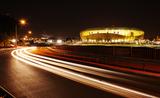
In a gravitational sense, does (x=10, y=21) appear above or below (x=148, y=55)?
above

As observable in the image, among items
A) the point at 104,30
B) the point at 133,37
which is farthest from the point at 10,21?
the point at 133,37

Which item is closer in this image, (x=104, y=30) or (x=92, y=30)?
(x=104, y=30)

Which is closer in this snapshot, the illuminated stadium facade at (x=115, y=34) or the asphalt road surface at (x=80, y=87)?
the asphalt road surface at (x=80, y=87)

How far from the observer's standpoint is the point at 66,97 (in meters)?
8.45

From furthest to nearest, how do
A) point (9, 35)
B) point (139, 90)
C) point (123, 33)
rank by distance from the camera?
point (123, 33)
point (9, 35)
point (139, 90)

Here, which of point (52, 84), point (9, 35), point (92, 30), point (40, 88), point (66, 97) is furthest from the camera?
point (92, 30)

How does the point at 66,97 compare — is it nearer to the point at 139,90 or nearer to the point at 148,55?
the point at 139,90

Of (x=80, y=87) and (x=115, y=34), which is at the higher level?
(x=115, y=34)

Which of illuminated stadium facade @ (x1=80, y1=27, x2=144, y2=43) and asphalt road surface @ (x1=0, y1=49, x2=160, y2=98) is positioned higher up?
illuminated stadium facade @ (x1=80, y1=27, x2=144, y2=43)

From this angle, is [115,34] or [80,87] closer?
[80,87]

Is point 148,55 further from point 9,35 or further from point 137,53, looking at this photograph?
point 9,35

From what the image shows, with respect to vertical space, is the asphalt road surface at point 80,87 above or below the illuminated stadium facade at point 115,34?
below

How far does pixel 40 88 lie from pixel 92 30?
5543 inches

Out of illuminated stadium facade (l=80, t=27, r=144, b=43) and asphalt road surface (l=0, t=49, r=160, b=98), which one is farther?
illuminated stadium facade (l=80, t=27, r=144, b=43)
